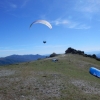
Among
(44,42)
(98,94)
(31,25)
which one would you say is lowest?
(98,94)

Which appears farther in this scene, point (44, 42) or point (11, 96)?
point (44, 42)

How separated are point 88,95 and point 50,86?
6.15 meters

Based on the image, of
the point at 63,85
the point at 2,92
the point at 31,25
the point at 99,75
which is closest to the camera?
the point at 2,92

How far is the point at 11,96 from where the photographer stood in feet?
65.4

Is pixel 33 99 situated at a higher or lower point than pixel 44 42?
lower

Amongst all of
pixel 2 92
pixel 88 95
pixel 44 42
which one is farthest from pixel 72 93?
pixel 44 42

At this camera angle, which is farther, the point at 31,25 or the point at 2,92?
the point at 31,25

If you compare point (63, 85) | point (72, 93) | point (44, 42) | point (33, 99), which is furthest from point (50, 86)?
point (44, 42)

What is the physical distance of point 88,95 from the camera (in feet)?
70.7

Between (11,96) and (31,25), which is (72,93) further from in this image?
(31,25)

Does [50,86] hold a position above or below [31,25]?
below

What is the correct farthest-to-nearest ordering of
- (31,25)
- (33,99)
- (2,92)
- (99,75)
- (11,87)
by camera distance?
1. (99,75)
2. (31,25)
3. (11,87)
4. (2,92)
5. (33,99)

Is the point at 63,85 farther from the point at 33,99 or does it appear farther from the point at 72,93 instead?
the point at 33,99

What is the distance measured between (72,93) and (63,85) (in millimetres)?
3901
